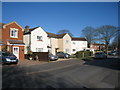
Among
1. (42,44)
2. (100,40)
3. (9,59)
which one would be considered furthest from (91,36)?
(9,59)

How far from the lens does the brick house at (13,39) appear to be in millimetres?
22766

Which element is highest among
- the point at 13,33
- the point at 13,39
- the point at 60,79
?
the point at 13,33

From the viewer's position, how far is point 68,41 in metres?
42.5

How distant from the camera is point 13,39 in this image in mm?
24516

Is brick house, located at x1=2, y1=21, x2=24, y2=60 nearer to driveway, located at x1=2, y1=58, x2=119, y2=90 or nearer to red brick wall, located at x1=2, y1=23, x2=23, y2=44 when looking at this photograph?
red brick wall, located at x1=2, y1=23, x2=23, y2=44

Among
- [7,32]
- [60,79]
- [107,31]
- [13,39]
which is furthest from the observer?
[107,31]

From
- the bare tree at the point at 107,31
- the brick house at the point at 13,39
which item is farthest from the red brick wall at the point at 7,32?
the bare tree at the point at 107,31

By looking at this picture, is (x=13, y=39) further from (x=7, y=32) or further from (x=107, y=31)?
(x=107, y=31)

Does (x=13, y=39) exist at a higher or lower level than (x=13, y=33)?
lower

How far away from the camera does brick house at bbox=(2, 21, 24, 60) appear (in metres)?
22.8

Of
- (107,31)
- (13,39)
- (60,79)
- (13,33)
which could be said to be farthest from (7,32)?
(107,31)

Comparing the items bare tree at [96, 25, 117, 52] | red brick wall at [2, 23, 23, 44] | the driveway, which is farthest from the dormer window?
bare tree at [96, 25, 117, 52]

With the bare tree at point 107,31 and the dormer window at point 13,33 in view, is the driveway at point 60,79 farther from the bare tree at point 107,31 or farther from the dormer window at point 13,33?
the bare tree at point 107,31

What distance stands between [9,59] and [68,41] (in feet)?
92.3
